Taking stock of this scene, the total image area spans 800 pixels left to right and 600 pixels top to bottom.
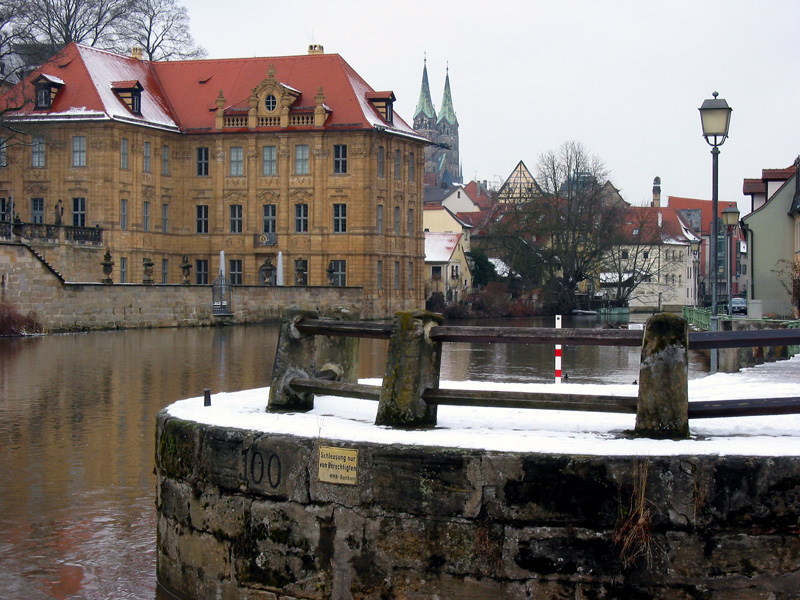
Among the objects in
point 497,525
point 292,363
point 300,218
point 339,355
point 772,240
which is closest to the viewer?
point 497,525

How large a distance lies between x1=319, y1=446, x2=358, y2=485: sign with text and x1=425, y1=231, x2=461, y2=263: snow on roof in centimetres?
7780

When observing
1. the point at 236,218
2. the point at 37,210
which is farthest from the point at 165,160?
the point at 37,210

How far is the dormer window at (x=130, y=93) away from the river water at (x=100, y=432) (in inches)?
1156

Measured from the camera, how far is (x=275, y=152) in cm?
6625

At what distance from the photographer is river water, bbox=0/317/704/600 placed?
9016mm

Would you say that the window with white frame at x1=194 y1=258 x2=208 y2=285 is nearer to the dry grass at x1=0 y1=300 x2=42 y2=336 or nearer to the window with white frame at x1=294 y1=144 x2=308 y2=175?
the window with white frame at x1=294 y1=144 x2=308 y2=175

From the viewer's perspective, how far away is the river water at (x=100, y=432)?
9016 mm

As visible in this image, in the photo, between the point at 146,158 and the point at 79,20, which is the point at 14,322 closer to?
the point at 146,158

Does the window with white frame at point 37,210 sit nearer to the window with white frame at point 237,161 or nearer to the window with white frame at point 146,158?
the window with white frame at point 146,158

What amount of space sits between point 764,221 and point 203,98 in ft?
114

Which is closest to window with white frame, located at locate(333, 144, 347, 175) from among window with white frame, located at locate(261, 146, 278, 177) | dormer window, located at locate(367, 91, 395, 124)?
window with white frame, located at locate(261, 146, 278, 177)

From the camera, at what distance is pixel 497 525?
6.57 metres

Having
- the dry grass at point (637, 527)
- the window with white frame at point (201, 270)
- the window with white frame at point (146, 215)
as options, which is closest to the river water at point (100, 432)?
the dry grass at point (637, 527)

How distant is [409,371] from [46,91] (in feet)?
194
